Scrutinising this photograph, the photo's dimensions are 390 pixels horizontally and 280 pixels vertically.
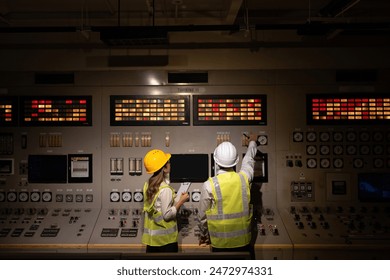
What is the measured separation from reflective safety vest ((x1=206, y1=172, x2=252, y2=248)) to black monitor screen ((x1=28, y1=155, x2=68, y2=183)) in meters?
1.65

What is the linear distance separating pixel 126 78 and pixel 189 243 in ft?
5.56

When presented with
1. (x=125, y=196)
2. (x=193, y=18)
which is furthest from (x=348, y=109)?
(x=125, y=196)

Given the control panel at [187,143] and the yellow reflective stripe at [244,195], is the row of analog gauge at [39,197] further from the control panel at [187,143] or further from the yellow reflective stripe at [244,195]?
the yellow reflective stripe at [244,195]

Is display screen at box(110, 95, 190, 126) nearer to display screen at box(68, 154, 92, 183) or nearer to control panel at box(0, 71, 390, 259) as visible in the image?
control panel at box(0, 71, 390, 259)

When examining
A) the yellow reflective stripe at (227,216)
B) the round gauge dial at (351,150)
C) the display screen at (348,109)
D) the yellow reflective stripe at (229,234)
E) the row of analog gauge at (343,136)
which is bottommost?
the yellow reflective stripe at (229,234)

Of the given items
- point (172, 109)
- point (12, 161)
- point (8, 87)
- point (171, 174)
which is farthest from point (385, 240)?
point (8, 87)

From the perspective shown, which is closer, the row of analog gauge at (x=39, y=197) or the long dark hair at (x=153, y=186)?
the long dark hair at (x=153, y=186)

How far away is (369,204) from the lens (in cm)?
345

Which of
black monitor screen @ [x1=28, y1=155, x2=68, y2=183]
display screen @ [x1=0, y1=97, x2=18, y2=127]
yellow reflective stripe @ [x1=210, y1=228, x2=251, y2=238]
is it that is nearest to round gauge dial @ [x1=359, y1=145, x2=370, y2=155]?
yellow reflective stripe @ [x1=210, y1=228, x2=251, y2=238]

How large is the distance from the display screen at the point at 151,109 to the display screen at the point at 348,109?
1262 millimetres

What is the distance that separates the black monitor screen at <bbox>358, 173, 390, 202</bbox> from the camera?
344 centimetres

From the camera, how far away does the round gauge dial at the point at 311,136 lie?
137 inches

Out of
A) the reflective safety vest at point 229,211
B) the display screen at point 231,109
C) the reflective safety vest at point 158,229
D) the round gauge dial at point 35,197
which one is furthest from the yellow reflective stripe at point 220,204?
the round gauge dial at point 35,197

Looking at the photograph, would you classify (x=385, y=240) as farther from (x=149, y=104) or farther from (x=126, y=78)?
(x=126, y=78)
